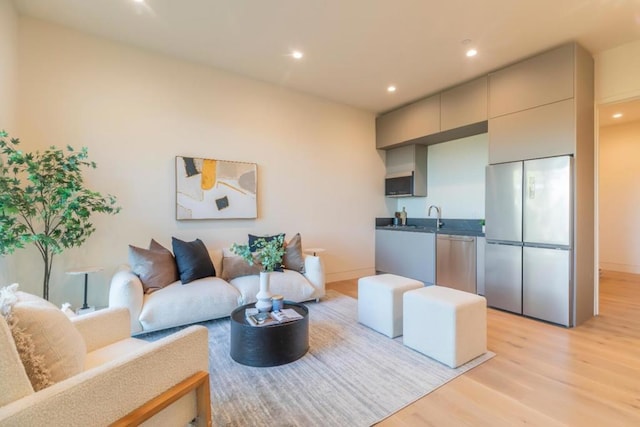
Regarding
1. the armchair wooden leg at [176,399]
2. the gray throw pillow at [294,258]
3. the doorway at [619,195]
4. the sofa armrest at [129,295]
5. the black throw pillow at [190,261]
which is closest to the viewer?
the armchair wooden leg at [176,399]

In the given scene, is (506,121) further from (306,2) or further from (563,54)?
(306,2)

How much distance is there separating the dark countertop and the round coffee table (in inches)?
111

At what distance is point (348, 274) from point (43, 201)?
4.01 m

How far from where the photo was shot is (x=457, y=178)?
4809 millimetres

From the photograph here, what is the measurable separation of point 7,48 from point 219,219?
2.41 meters

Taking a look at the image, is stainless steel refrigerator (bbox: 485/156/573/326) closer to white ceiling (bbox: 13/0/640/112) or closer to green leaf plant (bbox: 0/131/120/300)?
white ceiling (bbox: 13/0/640/112)

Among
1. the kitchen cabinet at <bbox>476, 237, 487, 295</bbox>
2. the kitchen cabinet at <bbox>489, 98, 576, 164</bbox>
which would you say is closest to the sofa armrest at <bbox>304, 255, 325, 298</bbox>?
the kitchen cabinet at <bbox>476, 237, 487, 295</bbox>

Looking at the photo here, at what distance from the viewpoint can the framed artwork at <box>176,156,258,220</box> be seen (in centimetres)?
361

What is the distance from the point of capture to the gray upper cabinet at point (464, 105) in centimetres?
380

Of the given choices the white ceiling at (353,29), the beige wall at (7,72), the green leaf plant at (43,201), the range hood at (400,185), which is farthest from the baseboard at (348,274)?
the beige wall at (7,72)

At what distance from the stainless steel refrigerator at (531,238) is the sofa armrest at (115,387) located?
11.3ft

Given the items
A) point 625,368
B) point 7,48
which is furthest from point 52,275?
point 625,368

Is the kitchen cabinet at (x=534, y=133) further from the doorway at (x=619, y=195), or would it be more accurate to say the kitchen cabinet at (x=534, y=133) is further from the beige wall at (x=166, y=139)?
the doorway at (x=619, y=195)

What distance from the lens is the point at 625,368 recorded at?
7.34 ft
